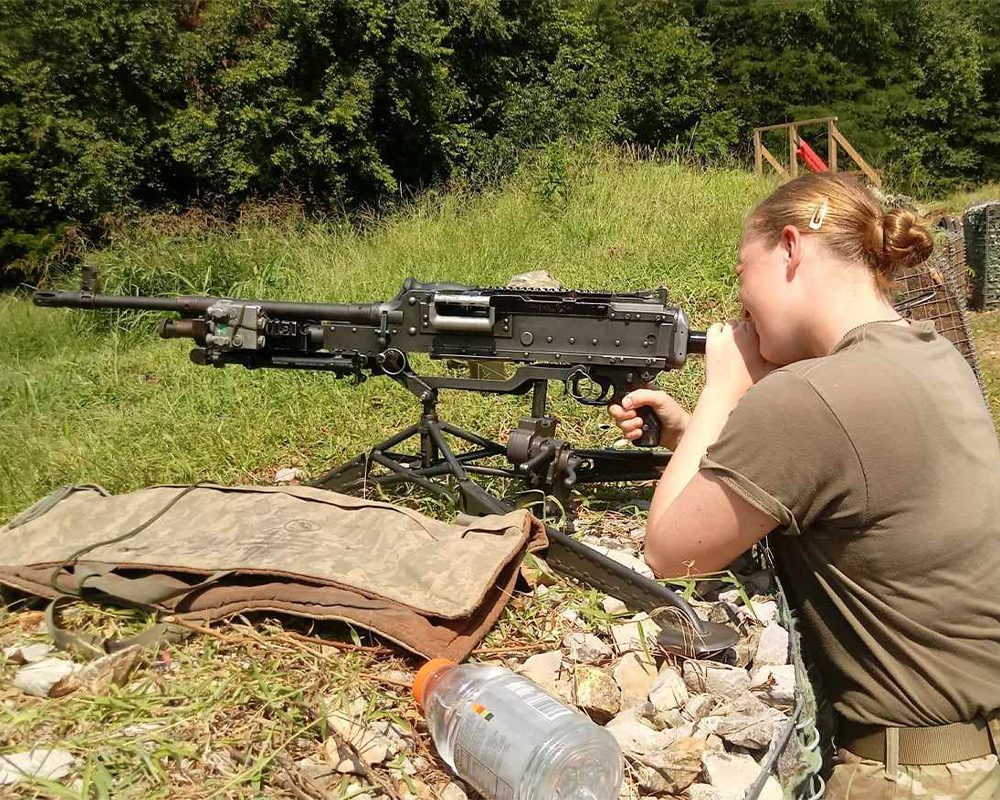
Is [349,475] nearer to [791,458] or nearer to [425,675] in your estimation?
[425,675]

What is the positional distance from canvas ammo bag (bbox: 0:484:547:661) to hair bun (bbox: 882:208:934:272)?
1390mm

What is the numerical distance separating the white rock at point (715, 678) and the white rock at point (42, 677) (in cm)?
176

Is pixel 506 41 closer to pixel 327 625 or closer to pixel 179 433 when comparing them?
pixel 179 433

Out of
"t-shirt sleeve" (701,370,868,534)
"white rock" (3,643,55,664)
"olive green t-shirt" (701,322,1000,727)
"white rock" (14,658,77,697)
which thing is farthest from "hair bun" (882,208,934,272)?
"white rock" (3,643,55,664)

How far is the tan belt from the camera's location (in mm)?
Result: 1997

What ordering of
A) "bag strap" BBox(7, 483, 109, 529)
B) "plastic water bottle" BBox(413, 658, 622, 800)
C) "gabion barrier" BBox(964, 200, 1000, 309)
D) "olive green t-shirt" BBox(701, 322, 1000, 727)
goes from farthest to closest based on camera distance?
"gabion barrier" BBox(964, 200, 1000, 309) < "bag strap" BBox(7, 483, 109, 529) < "olive green t-shirt" BBox(701, 322, 1000, 727) < "plastic water bottle" BBox(413, 658, 622, 800)

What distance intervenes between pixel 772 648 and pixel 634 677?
1.29 ft

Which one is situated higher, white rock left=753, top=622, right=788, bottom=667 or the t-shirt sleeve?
the t-shirt sleeve

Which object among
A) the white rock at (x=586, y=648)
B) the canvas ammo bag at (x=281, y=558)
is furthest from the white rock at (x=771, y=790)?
the canvas ammo bag at (x=281, y=558)

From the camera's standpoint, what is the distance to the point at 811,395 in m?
1.91

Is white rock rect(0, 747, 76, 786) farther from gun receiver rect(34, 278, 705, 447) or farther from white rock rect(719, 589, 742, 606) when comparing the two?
white rock rect(719, 589, 742, 606)

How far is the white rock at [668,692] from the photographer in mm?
2057

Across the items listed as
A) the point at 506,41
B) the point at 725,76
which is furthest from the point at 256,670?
the point at 725,76

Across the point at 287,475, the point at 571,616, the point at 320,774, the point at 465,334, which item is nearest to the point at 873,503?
the point at 571,616
